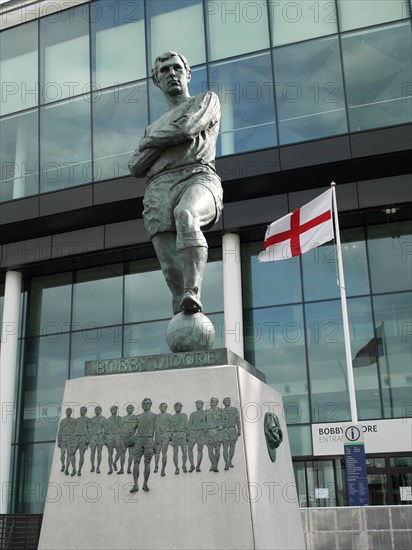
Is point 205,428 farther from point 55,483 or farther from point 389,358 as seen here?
point 389,358

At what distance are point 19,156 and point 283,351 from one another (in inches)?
408

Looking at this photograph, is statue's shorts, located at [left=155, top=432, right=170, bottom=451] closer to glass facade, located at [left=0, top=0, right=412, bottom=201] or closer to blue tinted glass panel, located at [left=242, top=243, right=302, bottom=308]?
glass facade, located at [left=0, top=0, right=412, bottom=201]

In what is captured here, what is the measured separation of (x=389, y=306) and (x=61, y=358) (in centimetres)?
1014

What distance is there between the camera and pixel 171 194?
5.50m

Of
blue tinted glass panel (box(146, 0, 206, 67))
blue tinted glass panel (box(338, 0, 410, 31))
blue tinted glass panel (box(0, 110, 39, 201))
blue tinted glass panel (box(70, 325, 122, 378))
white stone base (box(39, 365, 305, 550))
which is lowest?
white stone base (box(39, 365, 305, 550))

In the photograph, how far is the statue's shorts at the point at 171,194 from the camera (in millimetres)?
5477

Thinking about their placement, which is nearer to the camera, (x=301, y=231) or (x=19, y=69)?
(x=301, y=231)

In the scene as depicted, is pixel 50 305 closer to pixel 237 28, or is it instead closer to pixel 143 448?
pixel 237 28

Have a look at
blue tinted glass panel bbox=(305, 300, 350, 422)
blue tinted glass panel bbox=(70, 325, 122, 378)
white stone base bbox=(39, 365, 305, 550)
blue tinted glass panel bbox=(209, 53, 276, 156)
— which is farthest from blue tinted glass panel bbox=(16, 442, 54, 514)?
white stone base bbox=(39, 365, 305, 550)

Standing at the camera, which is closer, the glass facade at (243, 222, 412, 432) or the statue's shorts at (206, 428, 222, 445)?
the statue's shorts at (206, 428, 222, 445)

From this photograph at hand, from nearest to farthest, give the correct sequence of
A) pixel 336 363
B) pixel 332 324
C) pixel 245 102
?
pixel 336 363 → pixel 332 324 → pixel 245 102

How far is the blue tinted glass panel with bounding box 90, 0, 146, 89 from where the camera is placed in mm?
20672

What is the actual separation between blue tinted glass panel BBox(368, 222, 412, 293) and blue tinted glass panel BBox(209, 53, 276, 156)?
4078mm

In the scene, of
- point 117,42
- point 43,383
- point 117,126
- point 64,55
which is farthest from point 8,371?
point 117,42
